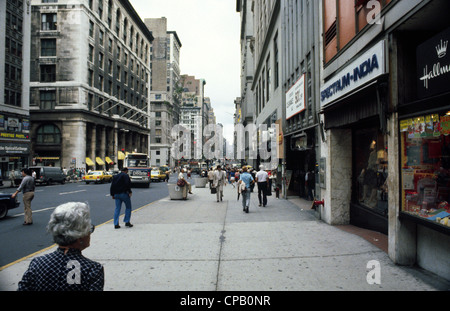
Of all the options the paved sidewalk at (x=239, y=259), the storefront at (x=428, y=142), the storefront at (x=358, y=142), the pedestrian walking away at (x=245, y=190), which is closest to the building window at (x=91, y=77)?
the pedestrian walking away at (x=245, y=190)

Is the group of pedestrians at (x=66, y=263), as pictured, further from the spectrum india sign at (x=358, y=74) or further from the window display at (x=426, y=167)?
the spectrum india sign at (x=358, y=74)

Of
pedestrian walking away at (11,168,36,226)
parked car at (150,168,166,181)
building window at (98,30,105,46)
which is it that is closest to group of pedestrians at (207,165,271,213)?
pedestrian walking away at (11,168,36,226)

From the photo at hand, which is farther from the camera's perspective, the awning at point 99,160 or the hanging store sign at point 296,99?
the awning at point 99,160

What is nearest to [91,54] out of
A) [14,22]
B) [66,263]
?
[14,22]

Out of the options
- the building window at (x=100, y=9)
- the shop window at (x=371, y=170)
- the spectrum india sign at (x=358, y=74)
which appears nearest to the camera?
the spectrum india sign at (x=358, y=74)

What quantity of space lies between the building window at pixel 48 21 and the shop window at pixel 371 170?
48788mm

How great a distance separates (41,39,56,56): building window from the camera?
44781 mm

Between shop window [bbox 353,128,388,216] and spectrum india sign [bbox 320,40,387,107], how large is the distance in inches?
55.6

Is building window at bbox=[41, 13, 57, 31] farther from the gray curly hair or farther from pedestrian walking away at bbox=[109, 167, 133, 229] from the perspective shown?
the gray curly hair

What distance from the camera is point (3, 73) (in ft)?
109

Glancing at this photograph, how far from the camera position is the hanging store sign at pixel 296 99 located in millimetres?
13070
